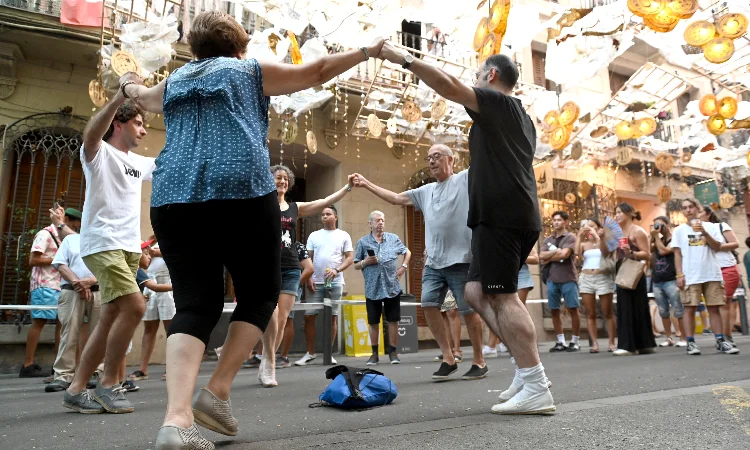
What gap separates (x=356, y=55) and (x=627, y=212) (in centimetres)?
618

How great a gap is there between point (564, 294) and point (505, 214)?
6325 millimetres

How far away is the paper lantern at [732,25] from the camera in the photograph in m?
8.54

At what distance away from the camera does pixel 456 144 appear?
43.3ft

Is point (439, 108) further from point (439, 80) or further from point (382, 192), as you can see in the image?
point (439, 80)

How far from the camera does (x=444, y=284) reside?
5.03 meters

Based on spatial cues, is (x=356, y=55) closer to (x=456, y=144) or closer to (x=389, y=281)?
(x=389, y=281)

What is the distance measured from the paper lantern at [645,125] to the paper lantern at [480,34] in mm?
5975


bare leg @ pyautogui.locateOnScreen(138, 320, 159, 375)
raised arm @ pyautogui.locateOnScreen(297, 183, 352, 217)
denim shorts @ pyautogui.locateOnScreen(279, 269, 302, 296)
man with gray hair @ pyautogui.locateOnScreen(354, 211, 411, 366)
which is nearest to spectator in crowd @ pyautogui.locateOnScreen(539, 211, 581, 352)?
man with gray hair @ pyautogui.locateOnScreen(354, 211, 411, 366)

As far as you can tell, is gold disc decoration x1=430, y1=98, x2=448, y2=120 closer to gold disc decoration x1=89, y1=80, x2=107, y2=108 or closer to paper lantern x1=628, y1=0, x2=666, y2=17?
paper lantern x1=628, y1=0, x2=666, y2=17

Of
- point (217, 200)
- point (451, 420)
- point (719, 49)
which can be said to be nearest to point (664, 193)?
point (719, 49)

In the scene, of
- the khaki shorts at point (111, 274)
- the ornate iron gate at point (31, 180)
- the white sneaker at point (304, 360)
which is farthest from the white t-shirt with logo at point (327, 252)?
the khaki shorts at point (111, 274)

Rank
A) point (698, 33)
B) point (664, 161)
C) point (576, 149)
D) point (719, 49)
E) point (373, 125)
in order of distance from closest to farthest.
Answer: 1. point (698, 33)
2. point (719, 49)
3. point (373, 125)
4. point (576, 149)
5. point (664, 161)

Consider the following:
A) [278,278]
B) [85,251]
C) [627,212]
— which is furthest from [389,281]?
[278,278]

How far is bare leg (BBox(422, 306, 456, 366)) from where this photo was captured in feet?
15.6
